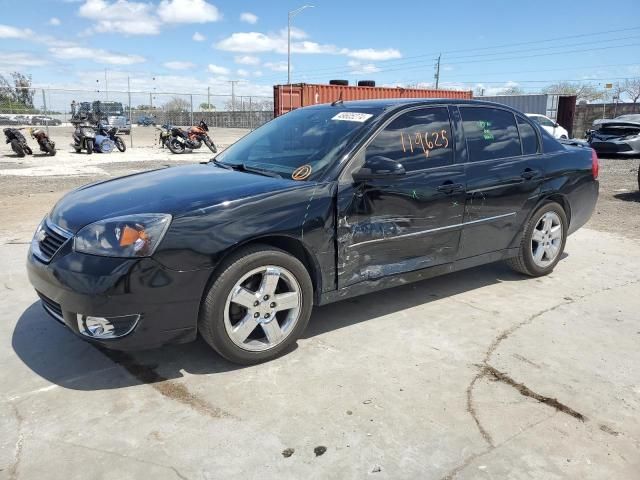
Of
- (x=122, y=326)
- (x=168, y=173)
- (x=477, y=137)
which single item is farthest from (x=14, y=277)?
(x=477, y=137)

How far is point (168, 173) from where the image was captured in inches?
164

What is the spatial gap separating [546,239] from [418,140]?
77.2 inches

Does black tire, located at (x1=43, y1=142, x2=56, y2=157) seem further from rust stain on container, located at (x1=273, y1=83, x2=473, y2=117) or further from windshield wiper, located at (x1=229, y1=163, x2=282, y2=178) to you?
windshield wiper, located at (x1=229, y1=163, x2=282, y2=178)

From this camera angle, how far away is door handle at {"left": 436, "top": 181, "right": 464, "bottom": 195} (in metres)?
4.16

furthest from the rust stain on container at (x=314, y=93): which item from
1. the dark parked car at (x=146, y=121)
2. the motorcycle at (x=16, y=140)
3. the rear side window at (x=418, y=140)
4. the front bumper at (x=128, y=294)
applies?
the dark parked car at (x=146, y=121)

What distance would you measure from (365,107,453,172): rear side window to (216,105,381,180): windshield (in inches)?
7.7

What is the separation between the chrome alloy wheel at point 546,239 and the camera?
5.15m

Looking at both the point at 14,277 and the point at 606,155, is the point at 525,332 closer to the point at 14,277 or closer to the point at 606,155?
the point at 14,277

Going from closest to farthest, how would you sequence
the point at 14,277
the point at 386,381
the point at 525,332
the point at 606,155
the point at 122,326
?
the point at 122,326 → the point at 386,381 → the point at 525,332 → the point at 14,277 → the point at 606,155

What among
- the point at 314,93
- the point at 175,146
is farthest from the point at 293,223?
the point at 314,93

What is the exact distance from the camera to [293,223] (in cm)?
338


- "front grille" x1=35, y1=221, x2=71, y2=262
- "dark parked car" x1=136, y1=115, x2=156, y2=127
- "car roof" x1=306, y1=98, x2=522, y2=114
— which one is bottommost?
"front grille" x1=35, y1=221, x2=71, y2=262

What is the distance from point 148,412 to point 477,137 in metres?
3.34

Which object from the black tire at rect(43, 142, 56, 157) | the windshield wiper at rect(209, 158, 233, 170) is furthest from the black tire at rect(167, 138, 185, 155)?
the windshield wiper at rect(209, 158, 233, 170)
